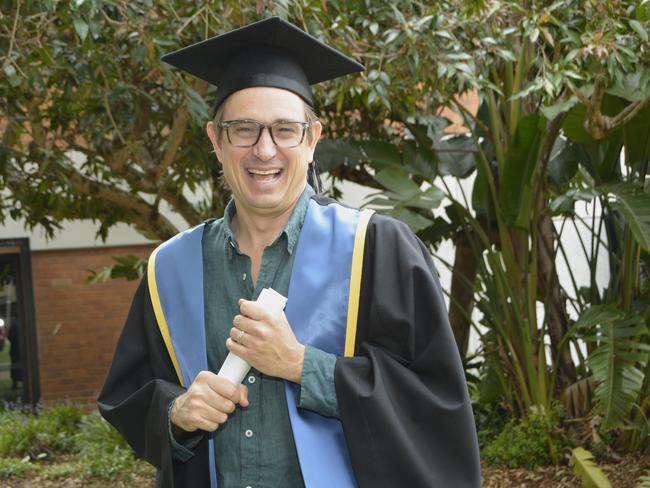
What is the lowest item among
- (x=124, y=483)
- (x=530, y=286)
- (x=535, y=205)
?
(x=124, y=483)

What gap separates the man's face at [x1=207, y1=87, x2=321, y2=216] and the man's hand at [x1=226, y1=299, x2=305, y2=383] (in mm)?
310

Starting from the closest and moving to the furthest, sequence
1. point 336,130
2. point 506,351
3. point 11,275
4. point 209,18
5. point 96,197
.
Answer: point 209,18 → point 506,351 → point 96,197 → point 336,130 → point 11,275

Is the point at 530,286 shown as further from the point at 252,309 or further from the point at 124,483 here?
the point at 252,309

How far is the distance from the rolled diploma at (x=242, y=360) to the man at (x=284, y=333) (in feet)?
0.06

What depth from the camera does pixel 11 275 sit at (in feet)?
42.1

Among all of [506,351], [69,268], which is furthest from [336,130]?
[69,268]

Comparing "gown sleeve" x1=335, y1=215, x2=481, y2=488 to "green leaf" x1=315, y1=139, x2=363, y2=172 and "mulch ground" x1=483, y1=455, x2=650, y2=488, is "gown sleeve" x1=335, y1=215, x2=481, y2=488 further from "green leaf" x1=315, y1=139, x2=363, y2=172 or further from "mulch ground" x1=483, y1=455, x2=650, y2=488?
"green leaf" x1=315, y1=139, x2=363, y2=172

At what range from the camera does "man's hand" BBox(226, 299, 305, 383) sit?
2.16 meters

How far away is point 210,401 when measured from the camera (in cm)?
221

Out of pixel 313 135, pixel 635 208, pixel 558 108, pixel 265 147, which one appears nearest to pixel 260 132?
pixel 265 147

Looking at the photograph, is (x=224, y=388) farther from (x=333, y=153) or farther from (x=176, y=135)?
(x=333, y=153)

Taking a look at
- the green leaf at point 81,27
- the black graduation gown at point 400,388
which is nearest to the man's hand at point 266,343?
the black graduation gown at point 400,388

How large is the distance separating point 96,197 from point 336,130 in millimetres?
2138

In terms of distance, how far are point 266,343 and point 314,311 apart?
0.18m
